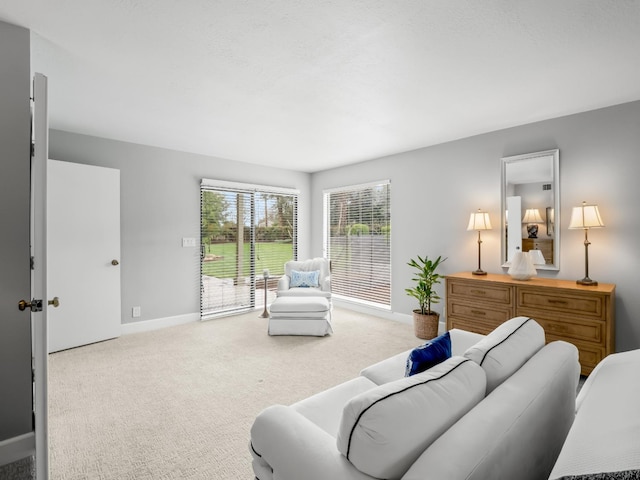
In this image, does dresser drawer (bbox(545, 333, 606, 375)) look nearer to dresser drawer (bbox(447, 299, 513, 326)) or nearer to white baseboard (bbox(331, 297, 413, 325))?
dresser drawer (bbox(447, 299, 513, 326))

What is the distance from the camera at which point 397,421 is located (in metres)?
0.93

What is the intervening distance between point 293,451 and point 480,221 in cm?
345

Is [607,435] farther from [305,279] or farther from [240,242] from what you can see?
[240,242]

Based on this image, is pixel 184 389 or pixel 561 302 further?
pixel 561 302

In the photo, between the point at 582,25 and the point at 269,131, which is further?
the point at 269,131

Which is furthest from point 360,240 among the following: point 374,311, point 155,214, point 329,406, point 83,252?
point 329,406

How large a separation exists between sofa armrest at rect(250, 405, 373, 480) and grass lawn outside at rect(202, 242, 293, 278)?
392 centimetres

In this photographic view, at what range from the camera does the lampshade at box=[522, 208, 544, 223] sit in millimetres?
3473

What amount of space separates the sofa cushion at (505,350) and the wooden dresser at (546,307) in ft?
5.05

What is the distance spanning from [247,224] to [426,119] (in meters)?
3.19

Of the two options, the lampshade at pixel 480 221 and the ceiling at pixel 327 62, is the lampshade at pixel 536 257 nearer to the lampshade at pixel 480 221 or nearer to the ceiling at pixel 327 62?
the lampshade at pixel 480 221

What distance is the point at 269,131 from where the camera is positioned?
3.76 metres

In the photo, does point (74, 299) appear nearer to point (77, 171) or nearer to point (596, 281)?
point (77, 171)

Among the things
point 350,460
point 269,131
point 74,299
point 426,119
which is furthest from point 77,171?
point 350,460
